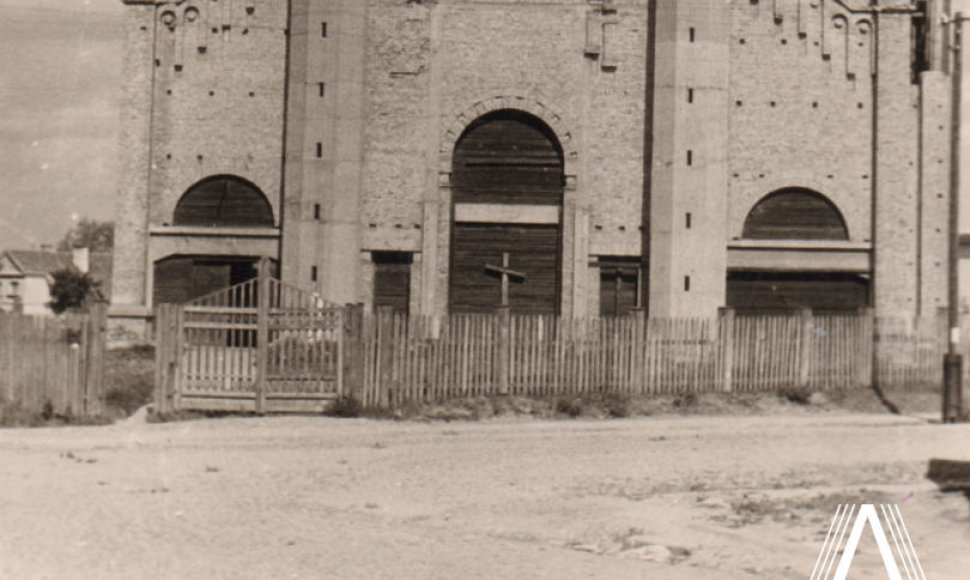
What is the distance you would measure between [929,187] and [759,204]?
4.39m

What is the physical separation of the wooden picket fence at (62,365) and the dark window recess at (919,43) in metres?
21.8

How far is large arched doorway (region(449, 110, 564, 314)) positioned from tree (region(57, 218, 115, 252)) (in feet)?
355

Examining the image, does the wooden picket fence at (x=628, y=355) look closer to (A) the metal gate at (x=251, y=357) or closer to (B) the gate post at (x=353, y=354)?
(B) the gate post at (x=353, y=354)

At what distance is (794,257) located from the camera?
95.1 feet

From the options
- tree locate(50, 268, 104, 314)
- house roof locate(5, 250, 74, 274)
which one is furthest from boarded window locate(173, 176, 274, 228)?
house roof locate(5, 250, 74, 274)

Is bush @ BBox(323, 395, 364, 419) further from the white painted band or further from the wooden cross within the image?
the white painted band

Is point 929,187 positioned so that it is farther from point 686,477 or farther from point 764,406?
point 686,477

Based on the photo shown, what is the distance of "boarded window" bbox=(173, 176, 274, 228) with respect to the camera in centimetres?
→ 2894

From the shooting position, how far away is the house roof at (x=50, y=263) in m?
89.2

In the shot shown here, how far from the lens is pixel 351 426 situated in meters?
18.0

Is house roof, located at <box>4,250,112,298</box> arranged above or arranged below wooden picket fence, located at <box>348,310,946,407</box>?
above
